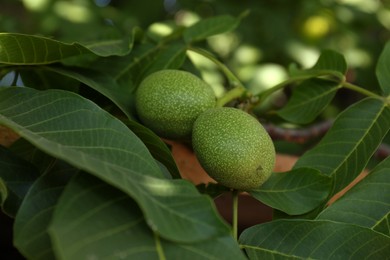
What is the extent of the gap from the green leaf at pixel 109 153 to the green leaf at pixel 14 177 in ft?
0.20

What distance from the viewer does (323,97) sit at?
1146mm

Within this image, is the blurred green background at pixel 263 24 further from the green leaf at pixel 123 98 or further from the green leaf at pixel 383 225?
the green leaf at pixel 383 225

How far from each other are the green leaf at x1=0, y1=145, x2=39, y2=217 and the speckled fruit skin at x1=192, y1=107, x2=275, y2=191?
268 mm

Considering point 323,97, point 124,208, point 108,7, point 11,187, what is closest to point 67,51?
point 11,187

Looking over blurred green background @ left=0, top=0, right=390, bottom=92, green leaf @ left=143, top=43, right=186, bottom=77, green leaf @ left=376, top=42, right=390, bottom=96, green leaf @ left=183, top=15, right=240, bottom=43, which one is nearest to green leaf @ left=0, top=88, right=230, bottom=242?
green leaf @ left=143, top=43, right=186, bottom=77

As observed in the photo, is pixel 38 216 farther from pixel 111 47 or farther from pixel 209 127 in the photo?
pixel 111 47

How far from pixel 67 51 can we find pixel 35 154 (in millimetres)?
183

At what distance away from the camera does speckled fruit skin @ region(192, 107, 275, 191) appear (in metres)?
0.82

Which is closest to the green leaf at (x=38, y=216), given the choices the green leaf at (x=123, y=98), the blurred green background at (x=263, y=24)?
the green leaf at (x=123, y=98)

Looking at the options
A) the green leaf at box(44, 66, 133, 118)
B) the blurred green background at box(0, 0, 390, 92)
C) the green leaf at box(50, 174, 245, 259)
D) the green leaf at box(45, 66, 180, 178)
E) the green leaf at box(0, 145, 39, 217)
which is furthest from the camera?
the blurred green background at box(0, 0, 390, 92)

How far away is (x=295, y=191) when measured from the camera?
0.86 m

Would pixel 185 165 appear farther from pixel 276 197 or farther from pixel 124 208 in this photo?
pixel 124 208

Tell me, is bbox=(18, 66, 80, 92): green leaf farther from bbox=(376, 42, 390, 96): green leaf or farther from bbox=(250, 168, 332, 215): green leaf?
bbox=(376, 42, 390, 96): green leaf

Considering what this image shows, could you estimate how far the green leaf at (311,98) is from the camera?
114 cm
